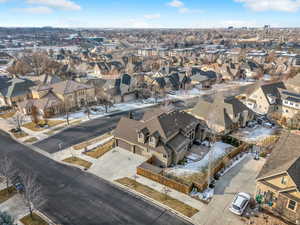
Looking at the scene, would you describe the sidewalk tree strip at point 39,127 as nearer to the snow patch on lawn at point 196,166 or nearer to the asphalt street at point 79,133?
the asphalt street at point 79,133

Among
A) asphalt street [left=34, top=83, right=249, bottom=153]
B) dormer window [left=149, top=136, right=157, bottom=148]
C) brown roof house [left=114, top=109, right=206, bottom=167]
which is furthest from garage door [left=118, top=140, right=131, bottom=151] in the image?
asphalt street [left=34, top=83, right=249, bottom=153]

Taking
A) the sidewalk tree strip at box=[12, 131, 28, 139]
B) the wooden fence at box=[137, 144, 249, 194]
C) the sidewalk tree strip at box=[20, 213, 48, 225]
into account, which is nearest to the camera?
the sidewalk tree strip at box=[20, 213, 48, 225]

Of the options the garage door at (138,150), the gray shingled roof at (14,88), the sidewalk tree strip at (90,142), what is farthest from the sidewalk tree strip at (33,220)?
the gray shingled roof at (14,88)

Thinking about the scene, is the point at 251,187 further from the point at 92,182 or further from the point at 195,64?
the point at 195,64

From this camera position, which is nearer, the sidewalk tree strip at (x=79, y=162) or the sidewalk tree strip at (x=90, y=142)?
the sidewalk tree strip at (x=79, y=162)

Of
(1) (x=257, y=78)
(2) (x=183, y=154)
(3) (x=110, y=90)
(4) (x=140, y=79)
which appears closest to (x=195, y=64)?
(1) (x=257, y=78)

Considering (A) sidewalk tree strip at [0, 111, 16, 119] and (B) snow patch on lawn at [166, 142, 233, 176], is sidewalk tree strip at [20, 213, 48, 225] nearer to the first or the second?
(B) snow patch on lawn at [166, 142, 233, 176]

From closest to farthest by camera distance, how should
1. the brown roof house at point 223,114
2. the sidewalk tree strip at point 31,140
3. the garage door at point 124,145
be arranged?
the garage door at point 124,145 < the sidewalk tree strip at point 31,140 < the brown roof house at point 223,114
